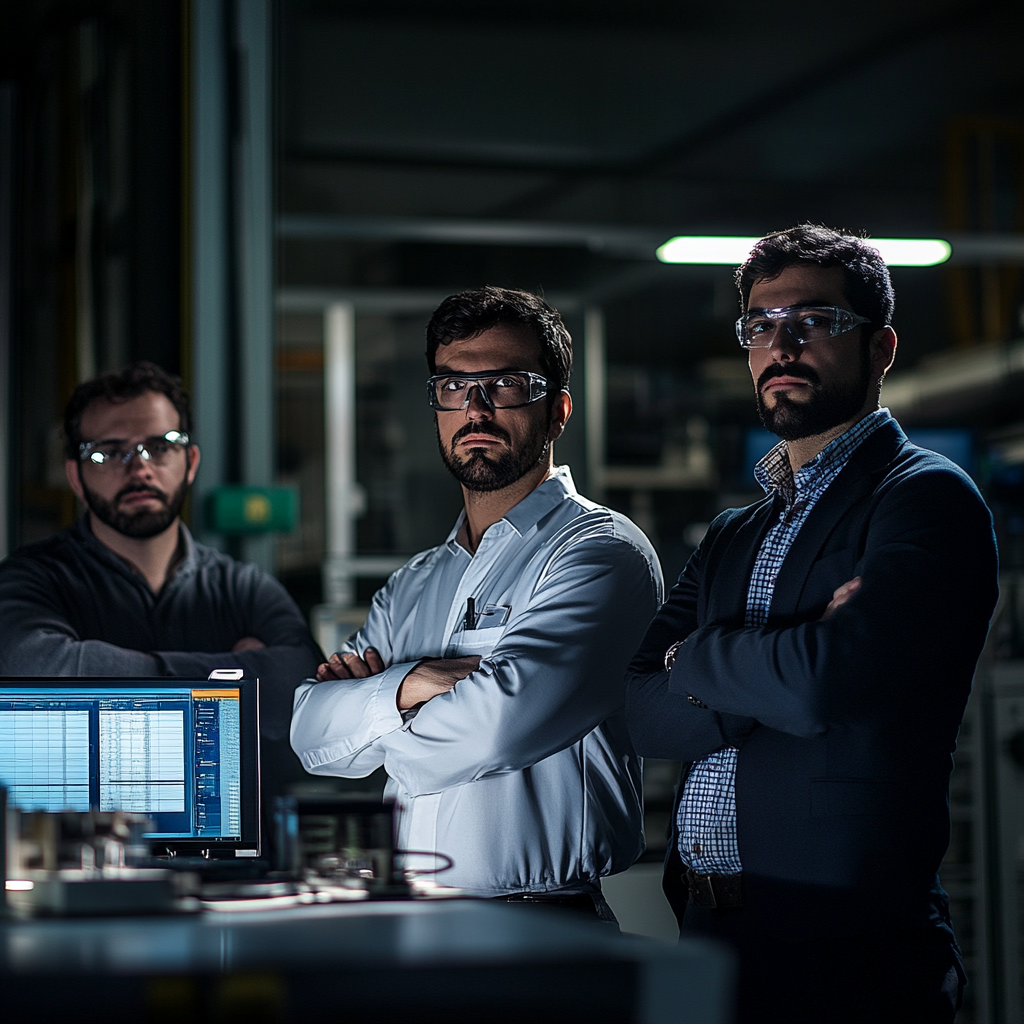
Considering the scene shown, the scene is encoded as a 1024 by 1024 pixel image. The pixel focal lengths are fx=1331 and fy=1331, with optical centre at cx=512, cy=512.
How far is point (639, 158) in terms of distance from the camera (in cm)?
725

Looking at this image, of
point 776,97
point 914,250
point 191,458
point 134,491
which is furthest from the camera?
point 776,97

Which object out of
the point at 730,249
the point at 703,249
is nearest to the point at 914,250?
the point at 730,249

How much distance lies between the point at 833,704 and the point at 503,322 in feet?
3.20

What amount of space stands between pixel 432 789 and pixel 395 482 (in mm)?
4857

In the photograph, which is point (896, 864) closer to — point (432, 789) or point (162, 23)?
point (432, 789)

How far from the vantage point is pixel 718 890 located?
1.98m

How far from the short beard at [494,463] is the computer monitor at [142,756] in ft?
1.85

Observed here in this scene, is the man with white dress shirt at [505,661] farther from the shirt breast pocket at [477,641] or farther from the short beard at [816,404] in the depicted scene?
the short beard at [816,404]

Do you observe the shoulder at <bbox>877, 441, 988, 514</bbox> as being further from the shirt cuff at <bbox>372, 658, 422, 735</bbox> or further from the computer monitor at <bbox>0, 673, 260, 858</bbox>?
the computer monitor at <bbox>0, 673, 260, 858</bbox>

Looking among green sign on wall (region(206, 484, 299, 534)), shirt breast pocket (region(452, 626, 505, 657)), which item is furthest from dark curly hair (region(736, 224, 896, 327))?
green sign on wall (region(206, 484, 299, 534))

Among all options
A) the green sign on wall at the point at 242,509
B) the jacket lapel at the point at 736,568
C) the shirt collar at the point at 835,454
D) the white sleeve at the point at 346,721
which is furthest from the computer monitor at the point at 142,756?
the green sign on wall at the point at 242,509

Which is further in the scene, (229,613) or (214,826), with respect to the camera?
(229,613)

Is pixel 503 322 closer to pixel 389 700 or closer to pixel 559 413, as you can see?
pixel 559 413

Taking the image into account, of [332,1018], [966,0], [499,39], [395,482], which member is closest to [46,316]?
[395,482]
